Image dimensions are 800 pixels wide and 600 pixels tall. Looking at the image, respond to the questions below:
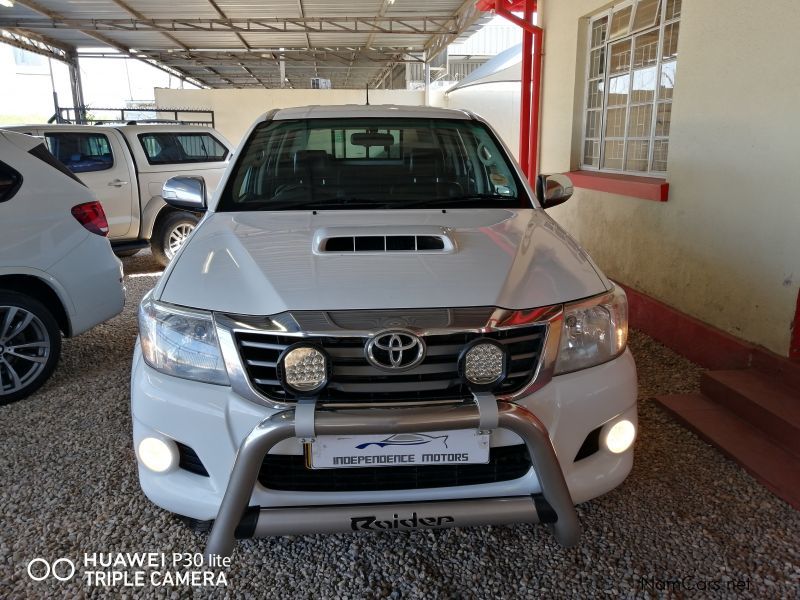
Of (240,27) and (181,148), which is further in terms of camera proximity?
(240,27)

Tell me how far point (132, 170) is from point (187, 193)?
475 cm

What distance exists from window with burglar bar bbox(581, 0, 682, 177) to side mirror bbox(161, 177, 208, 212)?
355 centimetres

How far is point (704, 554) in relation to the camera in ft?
7.63

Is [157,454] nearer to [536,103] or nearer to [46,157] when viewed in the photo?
[46,157]

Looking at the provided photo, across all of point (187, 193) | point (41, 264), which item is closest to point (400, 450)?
point (187, 193)

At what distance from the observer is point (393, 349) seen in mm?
1814

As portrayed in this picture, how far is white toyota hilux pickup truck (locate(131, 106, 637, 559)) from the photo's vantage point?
5.90ft

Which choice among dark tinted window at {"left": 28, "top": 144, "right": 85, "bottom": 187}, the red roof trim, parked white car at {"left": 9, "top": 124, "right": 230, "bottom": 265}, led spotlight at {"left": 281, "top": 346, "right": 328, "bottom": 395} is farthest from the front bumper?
parked white car at {"left": 9, "top": 124, "right": 230, "bottom": 265}

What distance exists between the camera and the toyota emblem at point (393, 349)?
1814 millimetres

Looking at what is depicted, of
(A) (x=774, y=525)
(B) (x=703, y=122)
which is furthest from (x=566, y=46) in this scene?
(A) (x=774, y=525)

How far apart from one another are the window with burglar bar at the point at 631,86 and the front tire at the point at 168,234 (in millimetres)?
4603

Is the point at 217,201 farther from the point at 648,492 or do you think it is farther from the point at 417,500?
the point at 648,492

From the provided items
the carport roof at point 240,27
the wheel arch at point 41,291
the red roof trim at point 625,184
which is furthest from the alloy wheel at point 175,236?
the carport roof at point 240,27

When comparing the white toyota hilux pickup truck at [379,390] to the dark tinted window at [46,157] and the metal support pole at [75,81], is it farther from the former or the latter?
the metal support pole at [75,81]
